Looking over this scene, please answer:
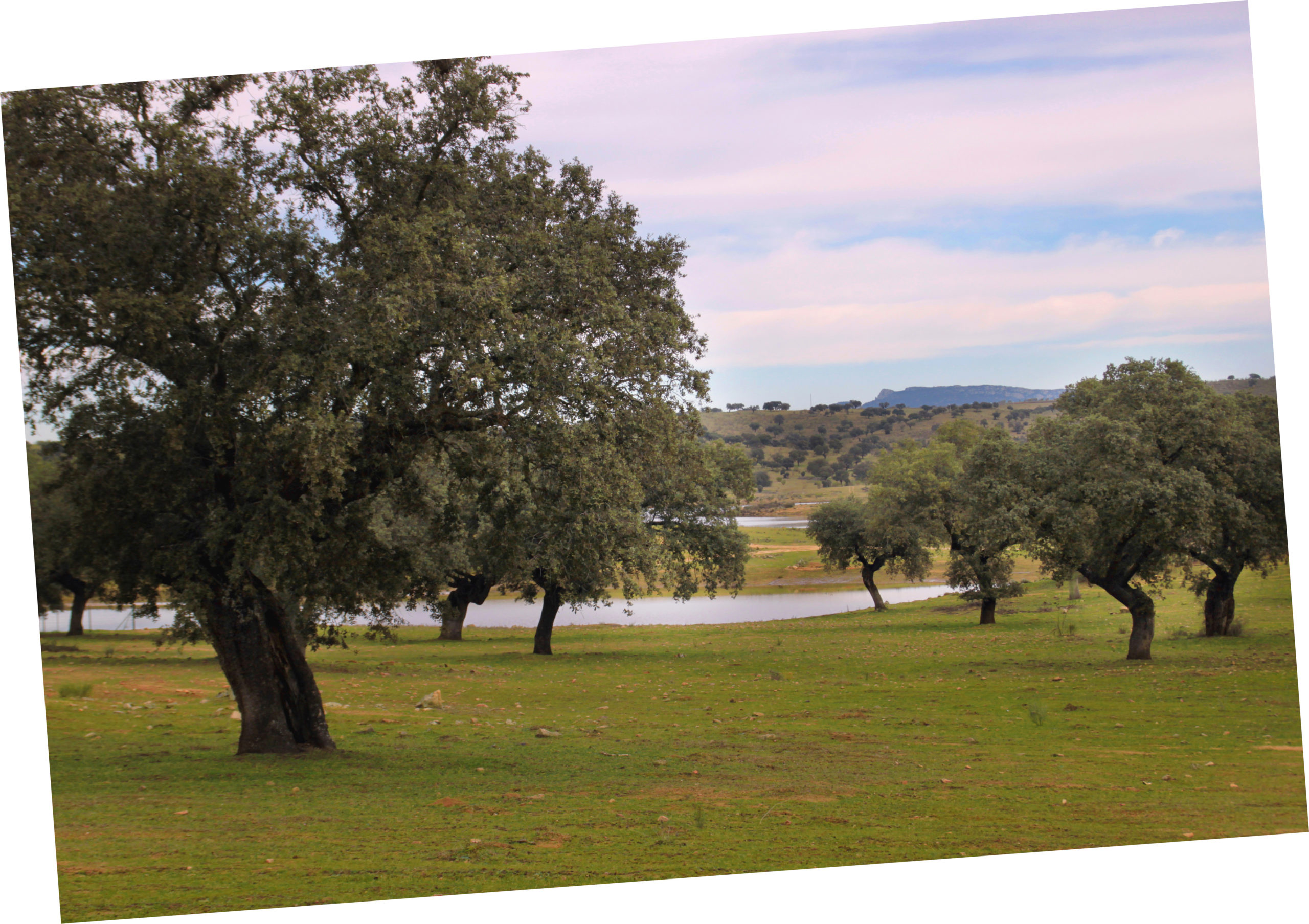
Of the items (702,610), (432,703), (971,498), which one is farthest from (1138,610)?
(702,610)

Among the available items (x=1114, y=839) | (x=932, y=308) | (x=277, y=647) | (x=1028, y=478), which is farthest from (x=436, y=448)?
(x=932, y=308)

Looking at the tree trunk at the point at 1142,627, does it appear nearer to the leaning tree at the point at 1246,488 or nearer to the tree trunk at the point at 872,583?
the leaning tree at the point at 1246,488

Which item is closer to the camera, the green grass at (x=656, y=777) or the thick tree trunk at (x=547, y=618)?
the green grass at (x=656, y=777)

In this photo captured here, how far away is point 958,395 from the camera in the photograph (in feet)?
255

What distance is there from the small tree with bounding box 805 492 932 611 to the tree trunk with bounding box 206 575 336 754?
3728 centimetres

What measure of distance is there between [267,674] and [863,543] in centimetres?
4204

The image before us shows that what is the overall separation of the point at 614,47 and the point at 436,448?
663 cm

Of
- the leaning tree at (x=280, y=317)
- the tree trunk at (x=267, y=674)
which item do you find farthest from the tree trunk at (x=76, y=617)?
the leaning tree at (x=280, y=317)

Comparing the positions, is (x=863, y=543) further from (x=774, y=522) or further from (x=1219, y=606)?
(x=774, y=522)

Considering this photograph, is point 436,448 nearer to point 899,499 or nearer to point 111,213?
point 111,213

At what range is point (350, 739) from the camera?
55.8 feet

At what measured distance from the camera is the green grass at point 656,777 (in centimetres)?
1035

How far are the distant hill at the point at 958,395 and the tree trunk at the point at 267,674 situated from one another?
30.6 metres

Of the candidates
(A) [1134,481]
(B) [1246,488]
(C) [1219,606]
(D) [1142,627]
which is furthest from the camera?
(C) [1219,606]
